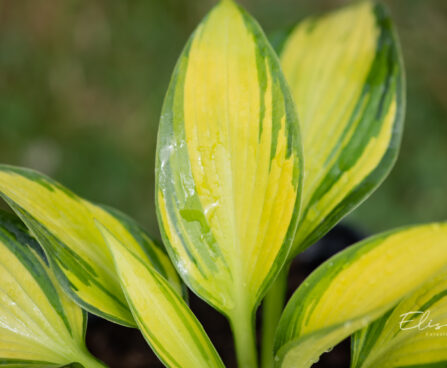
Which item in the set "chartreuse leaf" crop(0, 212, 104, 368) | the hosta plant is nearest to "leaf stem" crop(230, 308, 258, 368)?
the hosta plant

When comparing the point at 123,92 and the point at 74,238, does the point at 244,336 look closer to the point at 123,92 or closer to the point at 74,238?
the point at 74,238

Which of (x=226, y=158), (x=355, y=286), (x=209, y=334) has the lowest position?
(x=209, y=334)

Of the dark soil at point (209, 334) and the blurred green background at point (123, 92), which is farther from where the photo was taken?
the blurred green background at point (123, 92)

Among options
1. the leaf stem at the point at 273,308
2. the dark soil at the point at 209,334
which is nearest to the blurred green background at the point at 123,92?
the dark soil at the point at 209,334

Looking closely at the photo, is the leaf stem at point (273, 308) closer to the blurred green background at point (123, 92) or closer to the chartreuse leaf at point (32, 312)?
the chartreuse leaf at point (32, 312)

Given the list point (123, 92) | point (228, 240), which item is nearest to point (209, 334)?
point (228, 240)

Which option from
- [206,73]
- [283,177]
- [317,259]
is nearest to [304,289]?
[283,177]

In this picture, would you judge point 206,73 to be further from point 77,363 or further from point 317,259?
point 317,259
